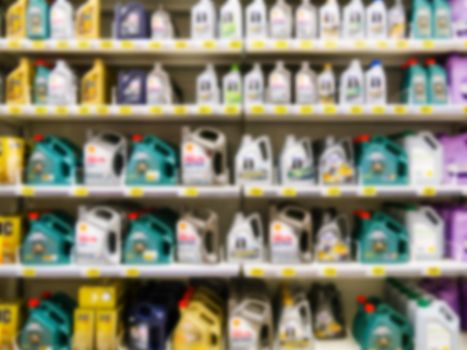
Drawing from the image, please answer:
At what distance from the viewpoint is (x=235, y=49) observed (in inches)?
115

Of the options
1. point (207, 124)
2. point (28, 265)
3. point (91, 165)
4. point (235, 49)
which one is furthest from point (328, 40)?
point (28, 265)

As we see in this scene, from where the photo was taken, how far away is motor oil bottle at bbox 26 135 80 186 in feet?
9.67

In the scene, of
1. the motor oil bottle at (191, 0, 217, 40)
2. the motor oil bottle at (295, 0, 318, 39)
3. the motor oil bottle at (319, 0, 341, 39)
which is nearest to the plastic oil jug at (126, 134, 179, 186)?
the motor oil bottle at (191, 0, 217, 40)

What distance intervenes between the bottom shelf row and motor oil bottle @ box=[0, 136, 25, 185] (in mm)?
766

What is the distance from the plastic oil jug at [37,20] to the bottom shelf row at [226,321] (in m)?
1.60

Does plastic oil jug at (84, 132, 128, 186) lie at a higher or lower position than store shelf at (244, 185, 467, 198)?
higher

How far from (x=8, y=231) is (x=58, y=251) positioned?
0.35m

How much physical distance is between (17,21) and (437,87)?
2.65m

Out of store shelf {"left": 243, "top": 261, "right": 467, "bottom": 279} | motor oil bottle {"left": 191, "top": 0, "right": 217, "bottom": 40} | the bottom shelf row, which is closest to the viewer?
the bottom shelf row

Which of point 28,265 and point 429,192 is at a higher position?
point 429,192

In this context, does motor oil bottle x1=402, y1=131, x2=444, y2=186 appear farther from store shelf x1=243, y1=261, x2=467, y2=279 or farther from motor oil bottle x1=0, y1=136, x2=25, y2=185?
motor oil bottle x1=0, y1=136, x2=25, y2=185

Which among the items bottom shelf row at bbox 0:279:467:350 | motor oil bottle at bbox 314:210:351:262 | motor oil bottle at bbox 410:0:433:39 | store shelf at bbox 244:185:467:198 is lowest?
bottom shelf row at bbox 0:279:467:350

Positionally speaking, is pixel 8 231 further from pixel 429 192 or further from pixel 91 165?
pixel 429 192

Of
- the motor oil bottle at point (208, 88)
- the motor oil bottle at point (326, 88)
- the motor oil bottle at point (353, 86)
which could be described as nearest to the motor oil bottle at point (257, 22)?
the motor oil bottle at point (208, 88)
